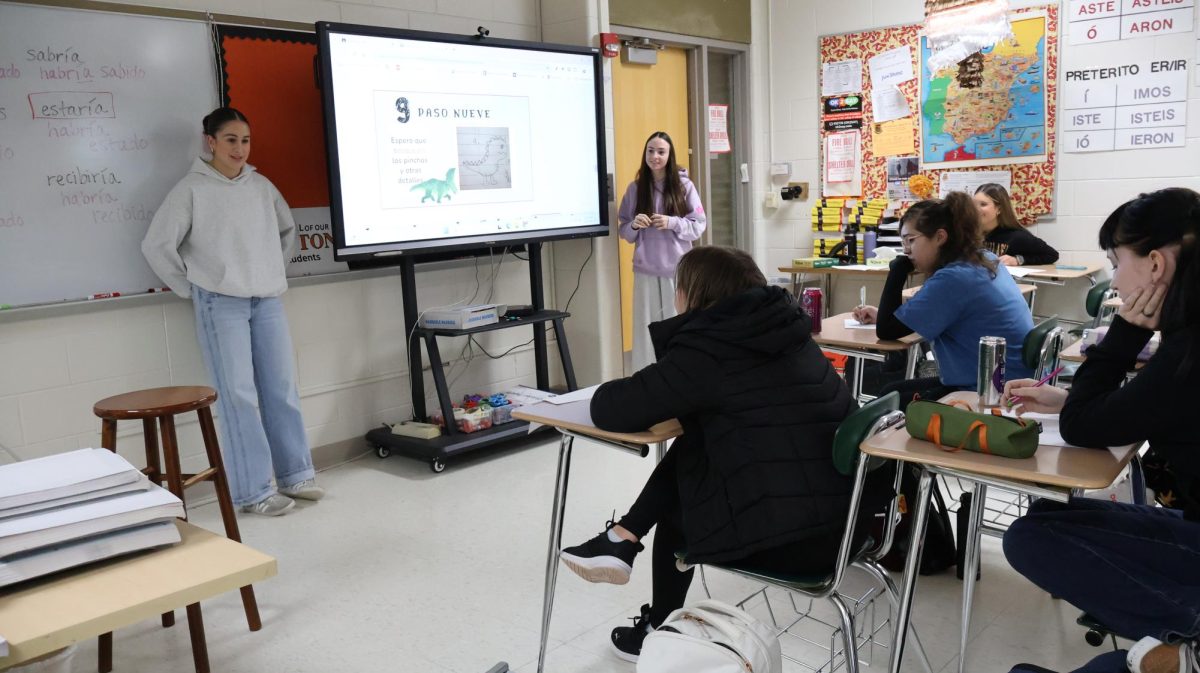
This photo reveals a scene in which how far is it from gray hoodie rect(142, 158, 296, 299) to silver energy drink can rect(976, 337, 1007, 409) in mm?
2702

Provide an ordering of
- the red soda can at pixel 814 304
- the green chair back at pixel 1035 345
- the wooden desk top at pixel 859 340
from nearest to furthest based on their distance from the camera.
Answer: the green chair back at pixel 1035 345, the wooden desk top at pixel 859 340, the red soda can at pixel 814 304

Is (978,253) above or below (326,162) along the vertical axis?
below

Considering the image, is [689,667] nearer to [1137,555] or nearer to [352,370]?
[1137,555]

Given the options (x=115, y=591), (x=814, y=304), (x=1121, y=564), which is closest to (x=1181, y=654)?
(x=1121, y=564)

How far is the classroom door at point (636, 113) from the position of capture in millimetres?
5602

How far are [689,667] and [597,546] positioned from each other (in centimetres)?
55

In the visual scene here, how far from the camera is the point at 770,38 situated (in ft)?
21.5

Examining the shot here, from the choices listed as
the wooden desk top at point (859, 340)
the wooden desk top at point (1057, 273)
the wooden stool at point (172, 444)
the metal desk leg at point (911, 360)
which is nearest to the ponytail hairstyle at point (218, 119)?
the wooden stool at point (172, 444)

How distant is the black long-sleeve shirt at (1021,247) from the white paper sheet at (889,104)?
1.13 metres

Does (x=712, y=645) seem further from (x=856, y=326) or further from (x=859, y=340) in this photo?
(x=856, y=326)

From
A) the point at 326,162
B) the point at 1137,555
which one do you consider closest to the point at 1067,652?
the point at 1137,555

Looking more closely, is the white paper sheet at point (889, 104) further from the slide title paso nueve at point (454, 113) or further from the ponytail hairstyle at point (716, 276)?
the ponytail hairstyle at point (716, 276)

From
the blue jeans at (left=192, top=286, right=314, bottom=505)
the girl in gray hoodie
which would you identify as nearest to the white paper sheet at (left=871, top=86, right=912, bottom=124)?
the girl in gray hoodie

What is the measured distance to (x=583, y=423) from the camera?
7.43 feet
